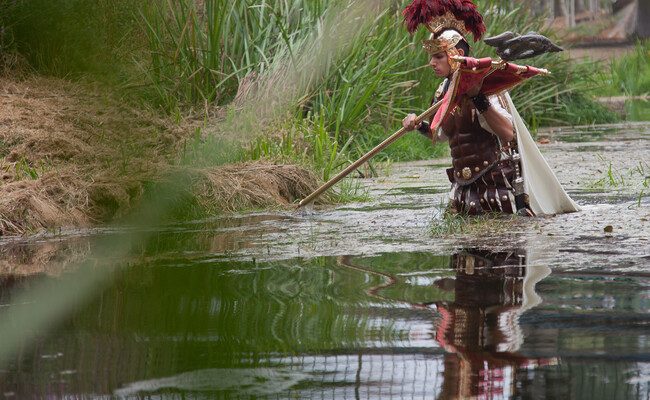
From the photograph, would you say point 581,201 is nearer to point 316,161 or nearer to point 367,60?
point 316,161

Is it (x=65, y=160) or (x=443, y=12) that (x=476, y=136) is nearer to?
(x=443, y=12)

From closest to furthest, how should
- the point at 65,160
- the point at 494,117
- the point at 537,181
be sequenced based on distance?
the point at 494,117 → the point at 537,181 → the point at 65,160

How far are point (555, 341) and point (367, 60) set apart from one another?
8232 millimetres

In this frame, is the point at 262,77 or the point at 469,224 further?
the point at 262,77

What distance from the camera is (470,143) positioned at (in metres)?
7.67

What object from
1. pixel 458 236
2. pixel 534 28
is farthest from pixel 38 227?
pixel 534 28

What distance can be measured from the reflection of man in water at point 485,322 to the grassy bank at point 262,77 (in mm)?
3394

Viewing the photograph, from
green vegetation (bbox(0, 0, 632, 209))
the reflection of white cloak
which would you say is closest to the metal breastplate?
the reflection of white cloak

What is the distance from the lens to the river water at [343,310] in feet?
12.2

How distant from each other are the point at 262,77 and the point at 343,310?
6.24 meters

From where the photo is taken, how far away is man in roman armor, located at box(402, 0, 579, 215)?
24.7 ft

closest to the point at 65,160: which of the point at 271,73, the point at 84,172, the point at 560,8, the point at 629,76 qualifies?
the point at 84,172

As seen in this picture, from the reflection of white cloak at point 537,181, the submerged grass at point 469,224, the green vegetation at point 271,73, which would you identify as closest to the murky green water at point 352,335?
the submerged grass at point 469,224

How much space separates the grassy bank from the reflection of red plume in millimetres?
1990
